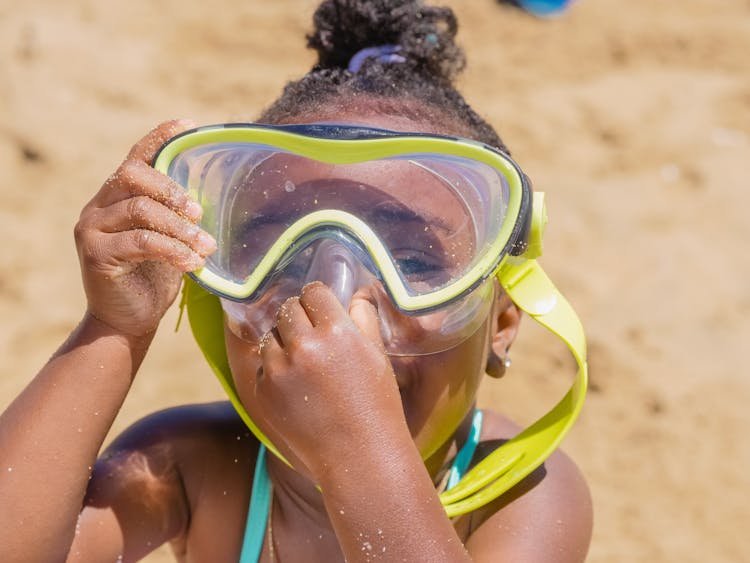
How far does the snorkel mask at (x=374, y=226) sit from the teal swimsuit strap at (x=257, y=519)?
34 centimetres

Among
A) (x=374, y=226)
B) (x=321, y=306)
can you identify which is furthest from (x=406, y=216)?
(x=321, y=306)

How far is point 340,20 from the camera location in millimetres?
2957

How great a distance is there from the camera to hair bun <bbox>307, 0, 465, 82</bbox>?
9.47 ft

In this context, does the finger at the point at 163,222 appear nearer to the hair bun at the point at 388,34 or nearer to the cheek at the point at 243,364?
the cheek at the point at 243,364

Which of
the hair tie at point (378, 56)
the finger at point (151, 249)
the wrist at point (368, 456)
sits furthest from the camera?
the hair tie at point (378, 56)

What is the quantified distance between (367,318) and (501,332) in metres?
0.66

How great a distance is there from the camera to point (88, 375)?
7.54 feet

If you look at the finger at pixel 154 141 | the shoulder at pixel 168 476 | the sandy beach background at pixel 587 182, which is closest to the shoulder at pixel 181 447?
the shoulder at pixel 168 476

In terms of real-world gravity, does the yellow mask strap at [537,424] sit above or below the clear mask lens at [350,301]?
below

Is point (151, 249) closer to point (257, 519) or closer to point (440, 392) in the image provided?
point (440, 392)

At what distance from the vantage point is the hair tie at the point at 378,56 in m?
2.81

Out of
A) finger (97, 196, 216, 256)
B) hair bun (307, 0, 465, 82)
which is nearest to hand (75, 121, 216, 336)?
finger (97, 196, 216, 256)

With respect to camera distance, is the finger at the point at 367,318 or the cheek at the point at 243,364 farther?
the cheek at the point at 243,364

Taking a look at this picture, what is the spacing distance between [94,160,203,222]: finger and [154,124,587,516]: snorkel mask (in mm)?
46
